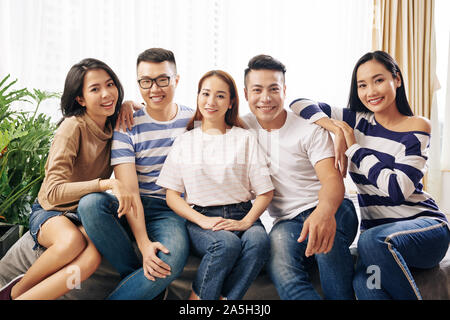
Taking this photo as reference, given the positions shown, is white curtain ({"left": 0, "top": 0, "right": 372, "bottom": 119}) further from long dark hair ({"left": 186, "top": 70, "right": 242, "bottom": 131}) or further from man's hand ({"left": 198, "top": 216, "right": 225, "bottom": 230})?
man's hand ({"left": 198, "top": 216, "right": 225, "bottom": 230})

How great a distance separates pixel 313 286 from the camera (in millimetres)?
1206

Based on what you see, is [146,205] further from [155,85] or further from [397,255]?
[397,255]

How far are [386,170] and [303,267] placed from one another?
1.44 ft

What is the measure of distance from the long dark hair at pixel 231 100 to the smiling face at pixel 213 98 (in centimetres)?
1

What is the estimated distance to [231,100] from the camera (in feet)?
4.62

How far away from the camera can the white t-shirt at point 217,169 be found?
1.30m

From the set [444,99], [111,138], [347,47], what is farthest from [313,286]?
[444,99]

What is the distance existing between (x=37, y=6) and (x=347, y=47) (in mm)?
2555

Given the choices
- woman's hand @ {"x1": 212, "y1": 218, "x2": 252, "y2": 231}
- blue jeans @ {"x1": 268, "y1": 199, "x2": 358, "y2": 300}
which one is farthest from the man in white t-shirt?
woman's hand @ {"x1": 212, "y1": 218, "x2": 252, "y2": 231}

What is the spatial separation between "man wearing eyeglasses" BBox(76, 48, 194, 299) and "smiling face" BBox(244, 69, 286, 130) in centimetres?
29

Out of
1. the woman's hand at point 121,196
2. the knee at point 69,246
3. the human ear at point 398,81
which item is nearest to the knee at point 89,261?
the knee at point 69,246

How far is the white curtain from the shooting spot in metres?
2.63

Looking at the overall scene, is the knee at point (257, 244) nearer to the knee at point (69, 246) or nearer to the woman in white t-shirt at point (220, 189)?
the woman in white t-shirt at point (220, 189)

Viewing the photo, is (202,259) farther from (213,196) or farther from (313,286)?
(313,286)
